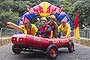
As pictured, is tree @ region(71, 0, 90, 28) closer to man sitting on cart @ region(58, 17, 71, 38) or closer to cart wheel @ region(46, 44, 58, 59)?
man sitting on cart @ region(58, 17, 71, 38)

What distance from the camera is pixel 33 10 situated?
54.9ft

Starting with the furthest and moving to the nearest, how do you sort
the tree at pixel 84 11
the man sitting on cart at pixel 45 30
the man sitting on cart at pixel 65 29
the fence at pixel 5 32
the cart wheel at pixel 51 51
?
the tree at pixel 84 11
the fence at pixel 5 32
the man sitting on cart at pixel 65 29
the man sitting on cart at pixel 45 30
the cart wheel at pixel 51 51

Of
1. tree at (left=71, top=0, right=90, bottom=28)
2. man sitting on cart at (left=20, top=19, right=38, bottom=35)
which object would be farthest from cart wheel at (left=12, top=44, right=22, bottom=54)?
tree at (left=71, top=0, right=90, bottom=28)

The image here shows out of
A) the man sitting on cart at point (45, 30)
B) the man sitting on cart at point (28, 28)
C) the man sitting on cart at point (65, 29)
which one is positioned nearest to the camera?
the man sitting on cart at point (45, 30)

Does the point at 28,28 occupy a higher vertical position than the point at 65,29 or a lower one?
higher

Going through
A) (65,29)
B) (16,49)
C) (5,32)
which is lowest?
(16,49)

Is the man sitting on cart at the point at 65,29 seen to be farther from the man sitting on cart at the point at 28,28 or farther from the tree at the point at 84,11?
the tree at the point at 84,11

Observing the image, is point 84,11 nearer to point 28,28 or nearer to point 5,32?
point 5,32

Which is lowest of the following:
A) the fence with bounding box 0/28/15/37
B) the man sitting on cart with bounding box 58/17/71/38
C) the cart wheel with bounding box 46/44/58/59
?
the cart wheel with bounding box 46/44/58/59

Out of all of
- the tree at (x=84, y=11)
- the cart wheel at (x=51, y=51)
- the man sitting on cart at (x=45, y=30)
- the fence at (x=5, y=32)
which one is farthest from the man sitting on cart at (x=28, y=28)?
the tree at (x=84, y=11)

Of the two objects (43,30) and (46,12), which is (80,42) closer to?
(46,12)

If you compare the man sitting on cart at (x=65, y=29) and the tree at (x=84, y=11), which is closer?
the man sitting on cart at (x=65, y=29)

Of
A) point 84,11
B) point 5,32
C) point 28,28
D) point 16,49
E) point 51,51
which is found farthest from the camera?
point 84,11

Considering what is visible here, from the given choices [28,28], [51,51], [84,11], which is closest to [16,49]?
[28,28]
